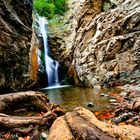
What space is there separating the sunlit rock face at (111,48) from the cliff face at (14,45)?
4734 mm

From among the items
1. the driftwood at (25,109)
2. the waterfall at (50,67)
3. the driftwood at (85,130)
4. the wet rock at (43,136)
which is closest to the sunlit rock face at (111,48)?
the waterfall at (50,67)

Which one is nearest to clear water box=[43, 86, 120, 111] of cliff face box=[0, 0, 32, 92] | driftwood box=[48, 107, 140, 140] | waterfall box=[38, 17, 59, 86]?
cliff face box=[0, 0, 32, 92]

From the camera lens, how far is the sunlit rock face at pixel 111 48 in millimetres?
15828

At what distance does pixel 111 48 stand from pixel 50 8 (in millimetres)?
14605

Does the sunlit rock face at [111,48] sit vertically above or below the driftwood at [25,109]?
above

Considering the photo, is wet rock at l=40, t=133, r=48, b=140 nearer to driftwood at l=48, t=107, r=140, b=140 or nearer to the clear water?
driftwood at l=48, t=107, r=140, b=140

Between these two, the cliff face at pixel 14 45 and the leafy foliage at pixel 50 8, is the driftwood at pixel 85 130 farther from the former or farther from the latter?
the leafy foliage at pixel 50 8

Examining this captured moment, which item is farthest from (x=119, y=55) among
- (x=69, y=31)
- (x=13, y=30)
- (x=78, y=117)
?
(x=78, y=117)

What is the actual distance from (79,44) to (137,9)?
5.32m

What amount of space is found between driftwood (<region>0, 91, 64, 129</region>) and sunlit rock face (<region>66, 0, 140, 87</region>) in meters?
8.38

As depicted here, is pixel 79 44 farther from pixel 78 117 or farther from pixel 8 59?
pixel 78 117

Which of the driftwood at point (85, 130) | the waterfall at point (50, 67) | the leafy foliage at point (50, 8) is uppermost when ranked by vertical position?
the leafy foliage at point (50, 8)

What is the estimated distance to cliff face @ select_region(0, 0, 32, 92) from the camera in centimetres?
1270

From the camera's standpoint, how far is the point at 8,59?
13.0 m
